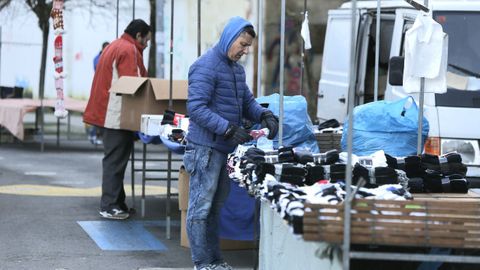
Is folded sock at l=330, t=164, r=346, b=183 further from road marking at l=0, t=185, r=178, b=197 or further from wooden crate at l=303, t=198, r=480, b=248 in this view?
road marking at l=0, t=185, r=178, b=197

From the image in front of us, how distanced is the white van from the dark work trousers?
230 centimetres

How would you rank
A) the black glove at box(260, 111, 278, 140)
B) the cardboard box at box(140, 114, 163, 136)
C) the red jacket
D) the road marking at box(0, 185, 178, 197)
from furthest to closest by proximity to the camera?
the road marking at box(0, 185, 178, 197) < the red jacket < the cardboard box at box(140, 114, 163, 136) < the black glove at box(260, 111, 278, 140)

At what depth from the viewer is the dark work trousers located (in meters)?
9.70

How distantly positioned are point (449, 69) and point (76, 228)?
383 centimetres

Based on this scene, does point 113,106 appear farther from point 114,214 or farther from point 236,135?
point 236,135

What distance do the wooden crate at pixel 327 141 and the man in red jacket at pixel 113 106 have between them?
7.43 ft

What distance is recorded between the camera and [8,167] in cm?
1429

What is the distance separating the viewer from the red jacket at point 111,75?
9.55 m

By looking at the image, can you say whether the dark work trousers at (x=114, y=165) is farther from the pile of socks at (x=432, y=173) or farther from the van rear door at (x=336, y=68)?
the pile of socks at (x=432, y=173)

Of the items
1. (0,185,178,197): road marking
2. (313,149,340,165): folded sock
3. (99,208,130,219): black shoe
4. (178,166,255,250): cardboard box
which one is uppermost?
(313,149,340,165): folded sock

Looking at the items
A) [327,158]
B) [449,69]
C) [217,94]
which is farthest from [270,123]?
[449,69]

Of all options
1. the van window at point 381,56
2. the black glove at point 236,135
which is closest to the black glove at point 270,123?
the black glove at point 236,135

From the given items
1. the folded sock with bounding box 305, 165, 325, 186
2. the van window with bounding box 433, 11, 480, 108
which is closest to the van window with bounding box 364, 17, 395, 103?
the van window with bounding box 433, 11, 480, 108

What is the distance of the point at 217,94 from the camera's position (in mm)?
6812
